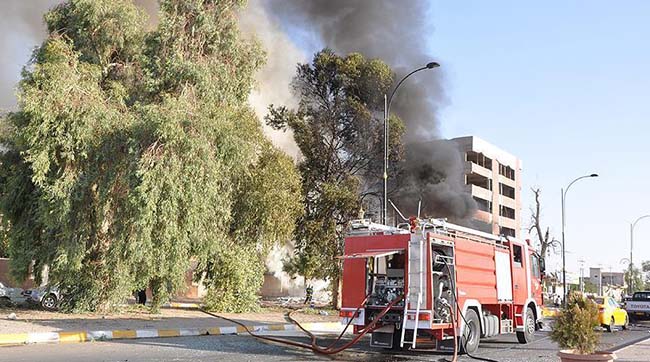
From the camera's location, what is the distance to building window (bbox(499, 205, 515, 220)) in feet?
253

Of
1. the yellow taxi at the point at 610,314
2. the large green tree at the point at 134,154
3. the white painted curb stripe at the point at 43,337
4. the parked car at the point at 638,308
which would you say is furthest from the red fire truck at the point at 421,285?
the parked car at the point at 638,308

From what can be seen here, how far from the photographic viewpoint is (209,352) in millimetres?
12539

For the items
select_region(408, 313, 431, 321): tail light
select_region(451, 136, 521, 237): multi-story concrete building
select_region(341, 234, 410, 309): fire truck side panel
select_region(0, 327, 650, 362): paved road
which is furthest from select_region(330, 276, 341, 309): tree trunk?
select_region(451, 136, 521, 237): multi-story concrete building

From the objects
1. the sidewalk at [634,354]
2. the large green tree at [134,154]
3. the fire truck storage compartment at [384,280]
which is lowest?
the sidewalk at [634,354]

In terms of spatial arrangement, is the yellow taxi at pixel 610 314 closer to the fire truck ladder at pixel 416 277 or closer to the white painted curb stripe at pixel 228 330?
the fire truck ladder at pixel 416 277

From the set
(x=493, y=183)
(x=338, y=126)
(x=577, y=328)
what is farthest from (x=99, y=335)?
(x=493, y=183)

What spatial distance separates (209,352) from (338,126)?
2060cm

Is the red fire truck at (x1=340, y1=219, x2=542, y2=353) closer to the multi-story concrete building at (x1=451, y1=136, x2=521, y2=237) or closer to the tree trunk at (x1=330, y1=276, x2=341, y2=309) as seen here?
the tree trunk at (x1=330, y1=276, x2=341, y2=309)

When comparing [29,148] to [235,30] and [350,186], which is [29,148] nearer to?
[235,30]

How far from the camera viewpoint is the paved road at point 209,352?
11.3 m

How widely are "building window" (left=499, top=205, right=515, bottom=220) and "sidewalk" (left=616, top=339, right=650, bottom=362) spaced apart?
62.7m

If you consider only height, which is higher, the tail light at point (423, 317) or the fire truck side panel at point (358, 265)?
the fire truck side panel at point (358, 265)

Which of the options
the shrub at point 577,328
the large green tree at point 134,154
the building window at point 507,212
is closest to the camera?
the shrub at point 577,328

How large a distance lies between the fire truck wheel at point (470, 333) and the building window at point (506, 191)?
2566 inches
